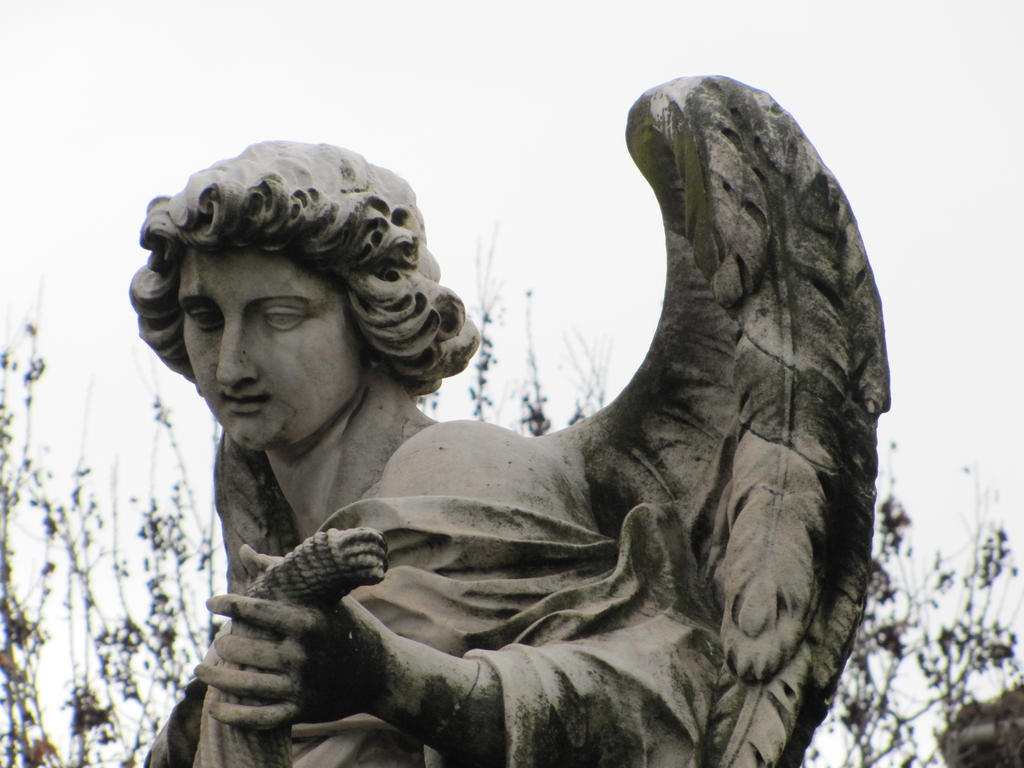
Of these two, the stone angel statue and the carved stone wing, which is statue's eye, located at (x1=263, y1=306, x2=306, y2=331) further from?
the carved stone wing

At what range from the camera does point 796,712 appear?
4.64 metres

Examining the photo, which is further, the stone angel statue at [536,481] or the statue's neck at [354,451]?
the statue's neck at [354,451]

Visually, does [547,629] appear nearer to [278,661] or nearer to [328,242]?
[278,661]

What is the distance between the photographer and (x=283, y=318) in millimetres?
5328

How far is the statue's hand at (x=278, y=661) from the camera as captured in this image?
14.0 feet

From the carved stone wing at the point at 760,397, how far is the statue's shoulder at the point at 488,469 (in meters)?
0.16

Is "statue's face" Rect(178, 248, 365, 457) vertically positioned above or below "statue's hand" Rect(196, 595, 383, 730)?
above

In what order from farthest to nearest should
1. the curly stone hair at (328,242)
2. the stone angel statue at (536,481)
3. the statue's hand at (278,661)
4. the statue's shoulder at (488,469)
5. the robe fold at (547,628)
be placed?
the curly stone hair at (328,242) → the statue's shoulder at (488,469) → the robe fold at (547,628) → the stone angel statue at (536,481) → the statue's hand at (278,661)

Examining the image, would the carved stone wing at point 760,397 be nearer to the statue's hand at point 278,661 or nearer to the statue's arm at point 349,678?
the statue's arm at point 349,678

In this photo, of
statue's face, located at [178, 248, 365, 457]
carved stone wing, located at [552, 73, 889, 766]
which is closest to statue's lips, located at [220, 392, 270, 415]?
statue's face, located at [178, 248, 365, 457]

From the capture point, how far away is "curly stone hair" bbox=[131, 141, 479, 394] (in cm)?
519

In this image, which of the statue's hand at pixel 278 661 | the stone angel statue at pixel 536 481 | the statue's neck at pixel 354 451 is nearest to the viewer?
the statue's hand at pixel 278 661

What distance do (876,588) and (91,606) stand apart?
14.4ft

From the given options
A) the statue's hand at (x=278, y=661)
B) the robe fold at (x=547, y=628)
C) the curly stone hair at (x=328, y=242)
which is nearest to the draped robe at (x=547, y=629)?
the robe fold at (x=547, y=628)
